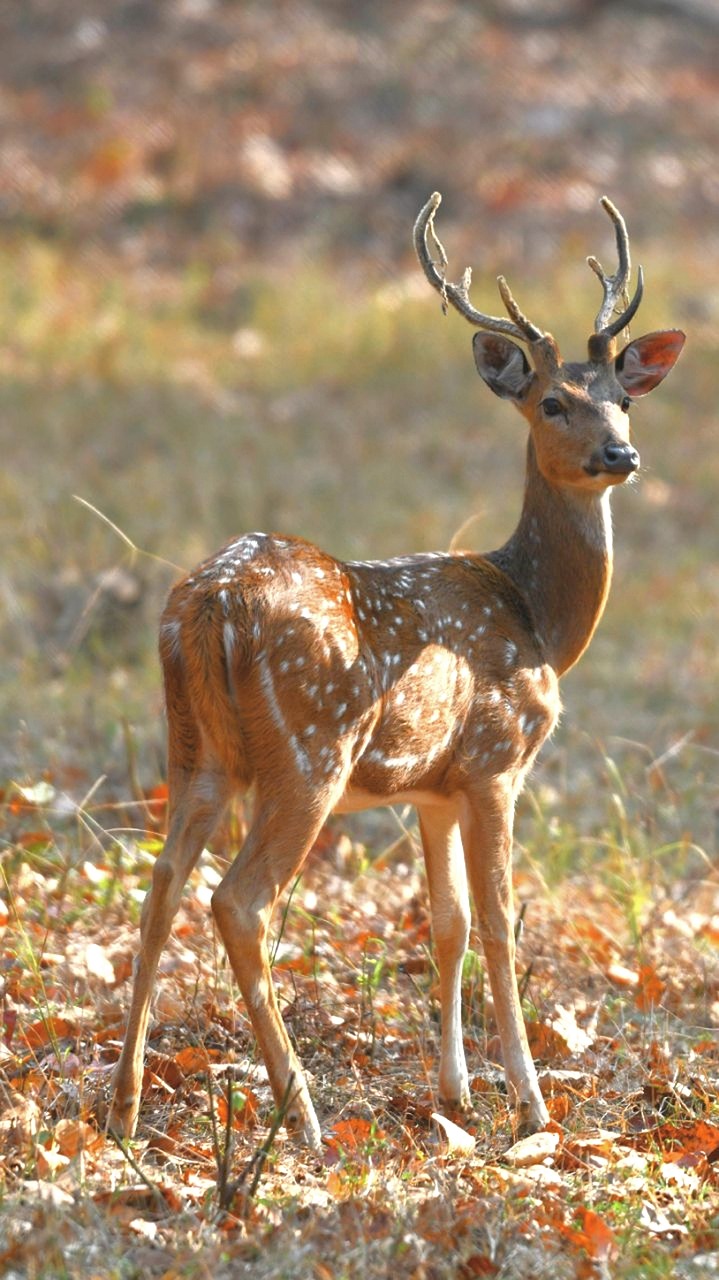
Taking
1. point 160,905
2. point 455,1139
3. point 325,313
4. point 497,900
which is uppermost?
point 325,313

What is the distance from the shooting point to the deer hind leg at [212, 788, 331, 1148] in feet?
14.7

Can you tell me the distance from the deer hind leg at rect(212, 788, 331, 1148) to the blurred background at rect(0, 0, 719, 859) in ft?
6.15

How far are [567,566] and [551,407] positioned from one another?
54cm

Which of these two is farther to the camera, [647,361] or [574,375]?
[647,361]

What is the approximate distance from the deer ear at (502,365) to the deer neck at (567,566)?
294 mm

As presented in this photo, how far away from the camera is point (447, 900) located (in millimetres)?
5375

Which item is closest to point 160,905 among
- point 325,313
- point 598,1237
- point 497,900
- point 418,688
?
point 418,688

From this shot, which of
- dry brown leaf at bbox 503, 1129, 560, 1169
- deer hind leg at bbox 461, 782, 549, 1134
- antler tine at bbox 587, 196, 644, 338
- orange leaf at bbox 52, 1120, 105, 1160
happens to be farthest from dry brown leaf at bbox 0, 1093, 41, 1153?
antler tine at bbox 587, 196, 644, 338

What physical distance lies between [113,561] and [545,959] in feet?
15.7

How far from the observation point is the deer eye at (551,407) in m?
5.41

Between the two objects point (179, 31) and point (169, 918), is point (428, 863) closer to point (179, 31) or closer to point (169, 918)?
point (169, 918)

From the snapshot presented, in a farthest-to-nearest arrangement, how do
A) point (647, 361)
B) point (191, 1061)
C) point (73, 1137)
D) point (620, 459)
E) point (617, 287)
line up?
point (647, 361) < point (617, 287) < point (620, 459) < point (191, 1061) < point (73, 1137)

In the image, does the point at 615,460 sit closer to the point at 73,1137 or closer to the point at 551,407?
the point at 551,407

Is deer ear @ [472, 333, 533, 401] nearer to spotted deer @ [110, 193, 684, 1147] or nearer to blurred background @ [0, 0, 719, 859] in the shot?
spotted deer @ [110, 193, 684, 1147]
